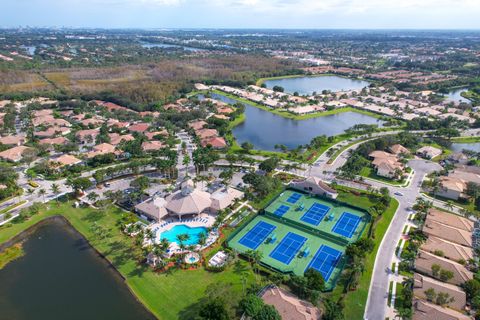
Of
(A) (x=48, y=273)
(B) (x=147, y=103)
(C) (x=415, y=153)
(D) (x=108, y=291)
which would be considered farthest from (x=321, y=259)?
(B) (x=147, y=103)

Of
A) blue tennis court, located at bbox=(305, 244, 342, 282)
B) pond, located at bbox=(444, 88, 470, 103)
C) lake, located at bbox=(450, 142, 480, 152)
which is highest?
pond, located at bbox=(444, 88, 470, 103)

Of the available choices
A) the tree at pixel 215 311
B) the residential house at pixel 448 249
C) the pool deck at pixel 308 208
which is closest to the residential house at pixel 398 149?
the pool deck at pixel 308 208

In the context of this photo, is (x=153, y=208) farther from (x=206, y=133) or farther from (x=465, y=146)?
(x=465, y=146)

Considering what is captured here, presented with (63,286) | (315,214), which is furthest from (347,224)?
(63,286)

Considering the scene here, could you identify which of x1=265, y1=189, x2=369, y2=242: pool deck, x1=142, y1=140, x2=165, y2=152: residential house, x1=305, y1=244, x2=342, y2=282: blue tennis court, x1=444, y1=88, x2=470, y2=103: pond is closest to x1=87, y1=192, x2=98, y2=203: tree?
x1=142, y1=140, x2=165, y2=152: residential house

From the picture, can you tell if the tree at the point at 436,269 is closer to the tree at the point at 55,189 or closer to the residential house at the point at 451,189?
the residential house at the point at 451,189

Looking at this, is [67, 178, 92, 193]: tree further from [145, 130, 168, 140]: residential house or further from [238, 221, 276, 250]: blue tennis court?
[238, 221, 276, 250]: blue tennis court
